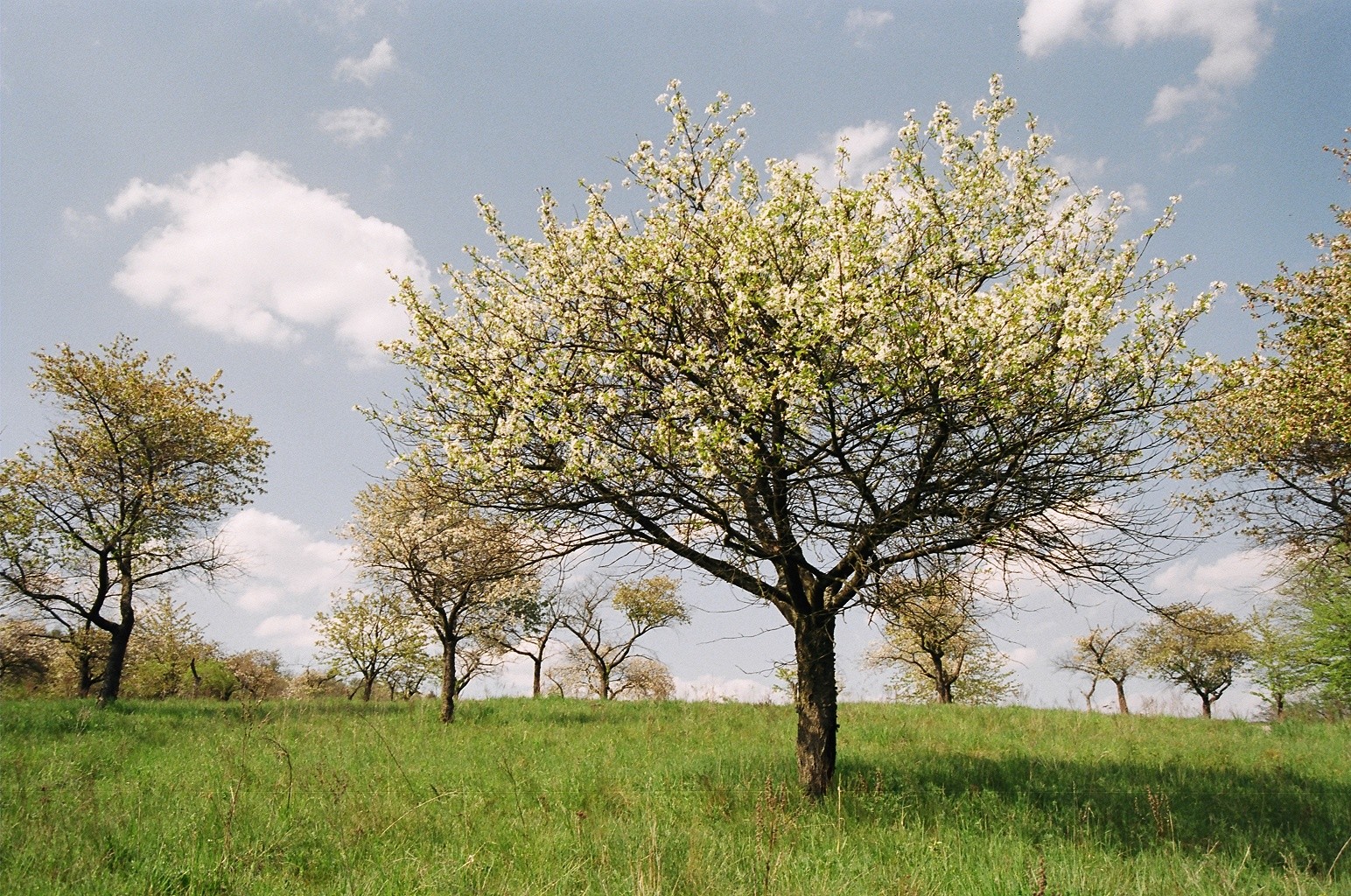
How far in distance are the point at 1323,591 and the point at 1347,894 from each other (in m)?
27.1

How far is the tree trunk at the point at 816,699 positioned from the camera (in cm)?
1059

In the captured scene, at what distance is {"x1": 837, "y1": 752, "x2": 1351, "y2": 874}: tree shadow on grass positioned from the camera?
864cm

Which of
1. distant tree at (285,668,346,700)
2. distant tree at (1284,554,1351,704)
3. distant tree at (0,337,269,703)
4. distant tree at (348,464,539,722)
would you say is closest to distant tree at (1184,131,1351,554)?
distant tree at (1284,554,1351,704)

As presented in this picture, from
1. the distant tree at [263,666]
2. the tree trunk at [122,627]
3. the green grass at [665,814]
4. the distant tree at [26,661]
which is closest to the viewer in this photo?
the green grass at [665,814]

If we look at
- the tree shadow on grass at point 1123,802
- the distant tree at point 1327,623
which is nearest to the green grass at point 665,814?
the tree shadow on grass at point 1123,802

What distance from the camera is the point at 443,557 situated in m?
10.5

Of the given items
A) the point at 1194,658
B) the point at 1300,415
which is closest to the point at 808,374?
the point at 1300,415

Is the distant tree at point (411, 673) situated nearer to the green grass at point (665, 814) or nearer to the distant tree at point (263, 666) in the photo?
the distant tree at point (263, 666)

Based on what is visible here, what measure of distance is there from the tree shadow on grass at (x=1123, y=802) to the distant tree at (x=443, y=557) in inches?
242

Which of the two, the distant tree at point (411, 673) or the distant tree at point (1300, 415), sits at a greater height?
the distant tree at point (1300, 415)

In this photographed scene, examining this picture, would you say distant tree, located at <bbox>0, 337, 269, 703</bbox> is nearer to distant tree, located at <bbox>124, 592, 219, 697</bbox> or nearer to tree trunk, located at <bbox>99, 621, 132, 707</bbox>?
tree trunk, located at <bbox>99, 621, 132, 707</bbox>

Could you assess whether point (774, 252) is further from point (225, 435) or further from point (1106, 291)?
point (225, 435)

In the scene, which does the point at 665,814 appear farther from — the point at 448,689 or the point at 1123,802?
the point at 448,689

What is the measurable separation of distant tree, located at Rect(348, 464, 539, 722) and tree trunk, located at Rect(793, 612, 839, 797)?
4.30 meters
